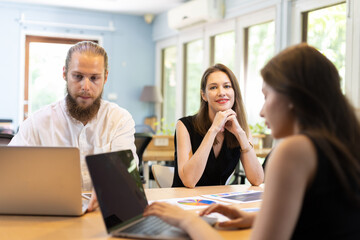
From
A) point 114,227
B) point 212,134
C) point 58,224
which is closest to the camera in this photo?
point 114,227

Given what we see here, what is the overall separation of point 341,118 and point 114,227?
26.1 inches

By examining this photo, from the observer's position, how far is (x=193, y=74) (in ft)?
22.9

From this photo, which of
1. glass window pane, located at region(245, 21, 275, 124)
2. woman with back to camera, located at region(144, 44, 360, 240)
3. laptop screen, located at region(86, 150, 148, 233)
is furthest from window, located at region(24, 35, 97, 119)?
woman with back to camera, located at region(144, 44, 360, 240)

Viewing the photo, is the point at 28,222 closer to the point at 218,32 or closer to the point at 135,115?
the point at 218,32

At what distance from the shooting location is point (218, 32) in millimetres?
6176

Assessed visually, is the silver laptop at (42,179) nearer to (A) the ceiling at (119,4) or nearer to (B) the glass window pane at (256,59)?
(B) the glass window pane at (256,59)

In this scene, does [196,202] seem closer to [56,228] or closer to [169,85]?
[56,228]

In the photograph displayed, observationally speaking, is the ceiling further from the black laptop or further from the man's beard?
the black laptop

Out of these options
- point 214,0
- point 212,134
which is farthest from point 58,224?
point 214,0

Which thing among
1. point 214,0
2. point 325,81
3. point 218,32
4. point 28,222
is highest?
point 214,0

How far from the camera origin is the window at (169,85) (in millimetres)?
7605

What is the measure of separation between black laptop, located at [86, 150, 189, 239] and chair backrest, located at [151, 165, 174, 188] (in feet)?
3.71

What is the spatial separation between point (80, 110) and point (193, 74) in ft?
16.5

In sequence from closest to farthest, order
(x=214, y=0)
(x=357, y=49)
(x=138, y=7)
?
1. (x=357, y=49)
2. (x=214, y=0)
3. (x=138, y=7)
